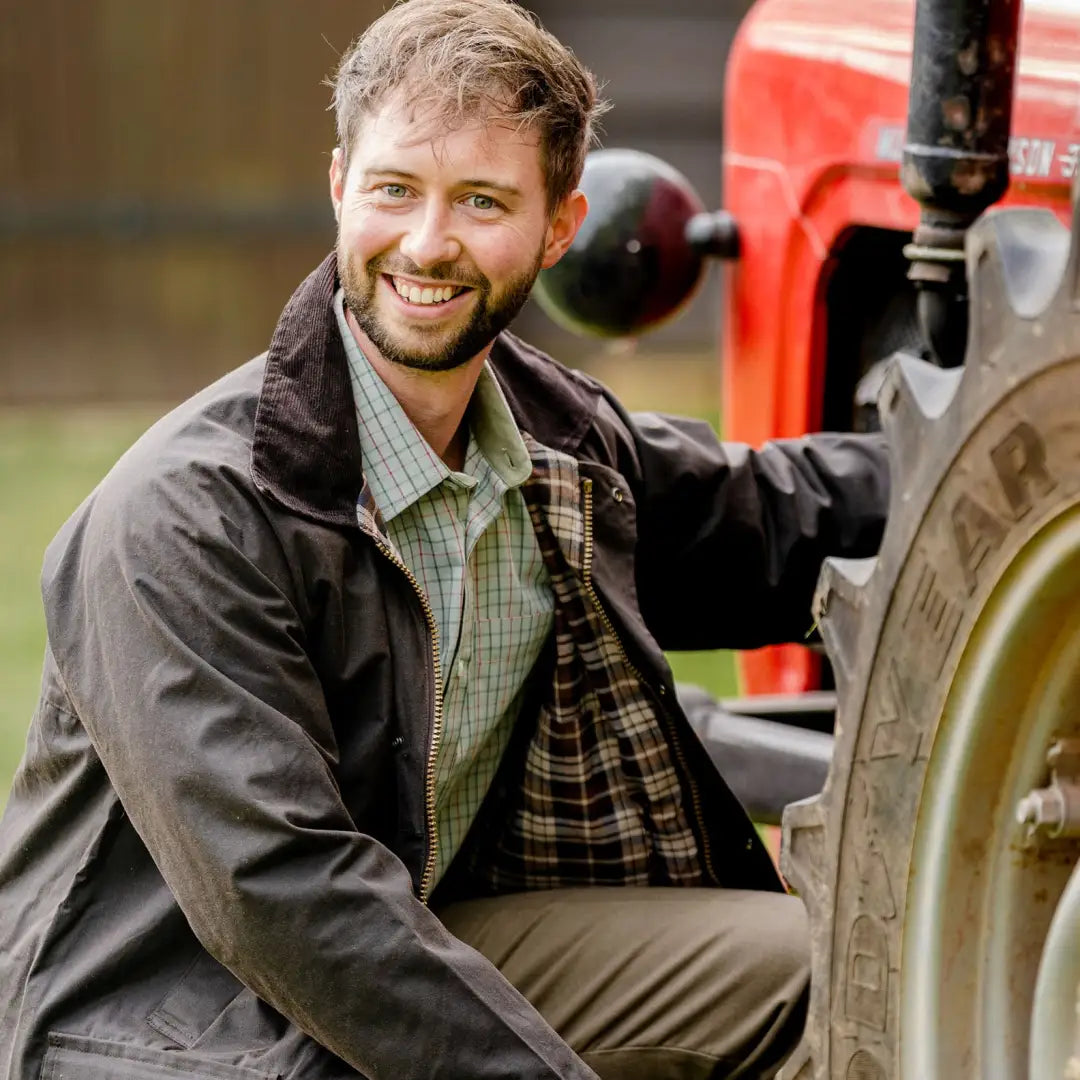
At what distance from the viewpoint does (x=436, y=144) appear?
1.91 metres

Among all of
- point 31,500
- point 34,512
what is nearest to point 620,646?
point 34,512

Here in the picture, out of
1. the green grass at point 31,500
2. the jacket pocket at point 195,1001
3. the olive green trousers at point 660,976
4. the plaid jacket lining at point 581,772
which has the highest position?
the plaid jacket lining at point 581,772

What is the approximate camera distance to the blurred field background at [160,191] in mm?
7879

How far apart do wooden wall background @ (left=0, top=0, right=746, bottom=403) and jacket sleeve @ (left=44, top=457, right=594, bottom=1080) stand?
6.27m

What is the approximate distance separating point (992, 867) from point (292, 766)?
619mm

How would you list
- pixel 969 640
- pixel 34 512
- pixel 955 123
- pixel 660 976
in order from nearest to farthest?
1. pixel 969 640
2. pixel 955 123
3. pixel 660 976
4. pixel 34 512

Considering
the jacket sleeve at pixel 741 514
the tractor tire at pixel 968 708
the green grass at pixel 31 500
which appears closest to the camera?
the tractor tire at pixel 968 708

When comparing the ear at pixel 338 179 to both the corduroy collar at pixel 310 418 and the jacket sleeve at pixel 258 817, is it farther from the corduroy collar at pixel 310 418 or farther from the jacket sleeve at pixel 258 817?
the jacket sleeve at pixel 258 817

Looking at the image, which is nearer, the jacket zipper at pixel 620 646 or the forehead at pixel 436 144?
the forehead at pixel 436 144

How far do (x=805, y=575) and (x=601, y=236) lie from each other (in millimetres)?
549

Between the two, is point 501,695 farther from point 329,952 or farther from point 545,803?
point 329,952

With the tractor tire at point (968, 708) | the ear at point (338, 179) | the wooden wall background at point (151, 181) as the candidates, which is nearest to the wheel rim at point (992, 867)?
the tractor tire at point (968, 708)

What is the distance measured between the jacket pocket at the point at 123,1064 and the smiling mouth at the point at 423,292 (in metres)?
0.77

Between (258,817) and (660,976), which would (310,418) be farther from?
(660,976)
